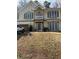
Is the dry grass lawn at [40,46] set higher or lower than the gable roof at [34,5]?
lower

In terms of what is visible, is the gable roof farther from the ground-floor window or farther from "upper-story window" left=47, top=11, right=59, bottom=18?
the ground-floor window

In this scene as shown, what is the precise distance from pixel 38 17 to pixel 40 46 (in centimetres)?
32

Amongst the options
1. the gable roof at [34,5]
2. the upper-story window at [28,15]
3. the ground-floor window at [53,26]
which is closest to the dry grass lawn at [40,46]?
the ground-floor window at [53,26]

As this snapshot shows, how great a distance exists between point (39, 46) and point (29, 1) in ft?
1.66

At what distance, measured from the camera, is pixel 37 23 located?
193cm

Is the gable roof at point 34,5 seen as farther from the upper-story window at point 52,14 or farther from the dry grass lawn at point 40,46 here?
the dry grass lawn at point 40,46

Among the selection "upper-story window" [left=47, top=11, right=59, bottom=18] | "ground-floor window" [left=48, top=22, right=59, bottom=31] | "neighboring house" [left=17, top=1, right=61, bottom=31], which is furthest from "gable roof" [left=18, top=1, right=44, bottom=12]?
"ground-floor window" [left=48, top=22, right=59, bottom=31]

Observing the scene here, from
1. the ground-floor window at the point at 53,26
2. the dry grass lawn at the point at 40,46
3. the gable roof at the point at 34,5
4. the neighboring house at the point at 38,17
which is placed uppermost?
the gable roof at the point at 34,5

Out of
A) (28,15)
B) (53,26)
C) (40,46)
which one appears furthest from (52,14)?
(40,46)

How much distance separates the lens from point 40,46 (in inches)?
75.6

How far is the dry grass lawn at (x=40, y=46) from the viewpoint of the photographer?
1910mm

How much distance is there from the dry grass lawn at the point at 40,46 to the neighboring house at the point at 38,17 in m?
0.08
